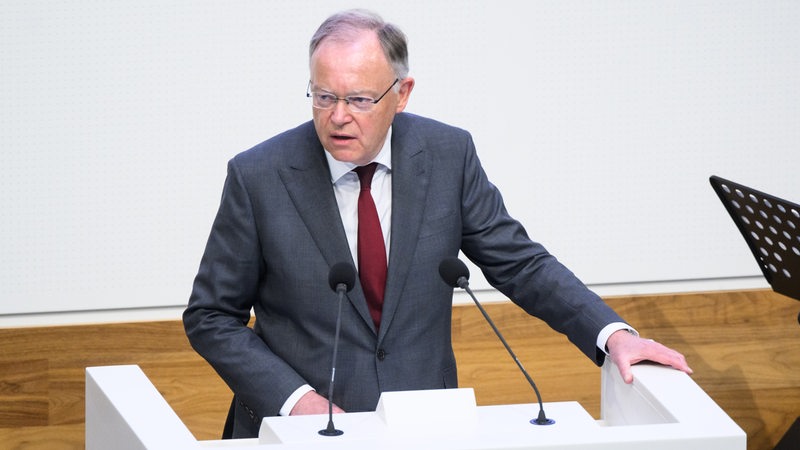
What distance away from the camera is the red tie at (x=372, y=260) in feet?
8.44

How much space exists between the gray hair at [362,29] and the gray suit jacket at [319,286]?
0.23 metres

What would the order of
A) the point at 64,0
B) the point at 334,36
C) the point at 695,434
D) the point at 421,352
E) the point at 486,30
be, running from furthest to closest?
the point at 486,30
the point at 64,0
the point at 421,352
the point at 334,36
the point at 695,434

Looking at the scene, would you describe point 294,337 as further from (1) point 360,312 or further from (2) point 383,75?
(2) point 383,75

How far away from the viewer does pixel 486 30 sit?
13.4ft

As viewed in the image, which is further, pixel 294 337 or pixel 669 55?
pixel 669 55

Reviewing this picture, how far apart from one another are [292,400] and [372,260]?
343mm

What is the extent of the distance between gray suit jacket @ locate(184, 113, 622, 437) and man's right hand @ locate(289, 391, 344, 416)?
104mm

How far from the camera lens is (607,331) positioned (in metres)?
2.41

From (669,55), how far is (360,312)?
2.06 metres

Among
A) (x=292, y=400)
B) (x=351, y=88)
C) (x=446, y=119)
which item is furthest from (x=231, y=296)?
(x=446, y=119)

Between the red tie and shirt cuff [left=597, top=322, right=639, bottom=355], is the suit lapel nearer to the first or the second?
→ the red tie

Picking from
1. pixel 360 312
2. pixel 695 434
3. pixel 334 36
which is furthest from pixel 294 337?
pixel 695 434

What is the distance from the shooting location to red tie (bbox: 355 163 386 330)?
2.57 meters

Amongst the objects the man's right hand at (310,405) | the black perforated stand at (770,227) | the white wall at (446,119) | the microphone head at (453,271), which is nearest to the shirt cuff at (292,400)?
the man's right hand at (310,405)
